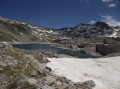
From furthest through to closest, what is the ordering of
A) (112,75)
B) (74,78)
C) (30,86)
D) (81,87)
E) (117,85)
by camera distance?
1. (112,75)
2. (74,78)
3. (117,85)
4. (81,87)
5. (30,86)

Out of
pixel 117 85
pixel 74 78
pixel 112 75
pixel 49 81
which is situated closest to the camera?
pixel 49 81

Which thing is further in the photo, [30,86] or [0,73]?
[0,73]

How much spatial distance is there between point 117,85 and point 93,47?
10252 cm

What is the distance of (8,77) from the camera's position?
13.7 meters

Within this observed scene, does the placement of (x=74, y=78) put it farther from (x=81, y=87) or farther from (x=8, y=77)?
(x=8, y=77)

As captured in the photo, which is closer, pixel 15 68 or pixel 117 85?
pixel 15 68

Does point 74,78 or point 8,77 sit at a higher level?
point 8,77

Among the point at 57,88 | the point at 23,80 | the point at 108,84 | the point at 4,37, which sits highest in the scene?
the point at 4,37

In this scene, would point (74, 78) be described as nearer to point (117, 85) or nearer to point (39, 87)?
point (117, 85)

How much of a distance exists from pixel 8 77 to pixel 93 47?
11287 cm

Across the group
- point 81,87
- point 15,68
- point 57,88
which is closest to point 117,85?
point 81,87

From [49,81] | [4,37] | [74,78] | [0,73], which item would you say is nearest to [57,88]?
[49,81]

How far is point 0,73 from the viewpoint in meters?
14.3

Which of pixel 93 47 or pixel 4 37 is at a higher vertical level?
pixel 4 37
